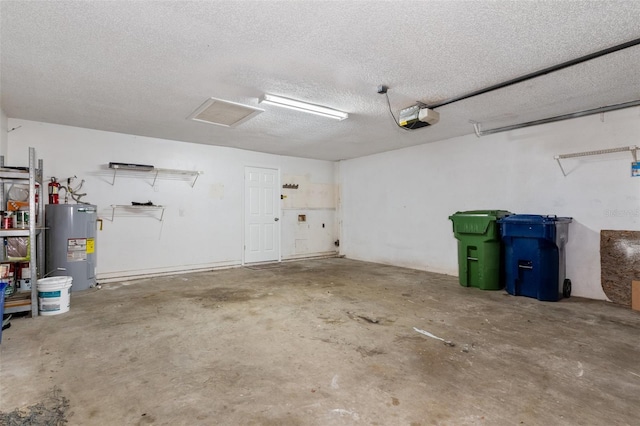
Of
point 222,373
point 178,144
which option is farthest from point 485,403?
point 178,144

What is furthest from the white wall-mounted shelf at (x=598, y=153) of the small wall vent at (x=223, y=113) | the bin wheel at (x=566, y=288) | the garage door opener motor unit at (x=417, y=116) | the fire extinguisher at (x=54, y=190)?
the fire extinguisher at (x=54, y=190)

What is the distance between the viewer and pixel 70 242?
14.1ft

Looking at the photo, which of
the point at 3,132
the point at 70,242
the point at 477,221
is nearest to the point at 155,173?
the point at 70,242

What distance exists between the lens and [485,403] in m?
1.82

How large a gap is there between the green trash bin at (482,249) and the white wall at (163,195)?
12.6ft

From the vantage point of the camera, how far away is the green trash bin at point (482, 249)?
4309 mm

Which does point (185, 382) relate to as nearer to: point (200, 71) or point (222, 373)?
point (222, 373)

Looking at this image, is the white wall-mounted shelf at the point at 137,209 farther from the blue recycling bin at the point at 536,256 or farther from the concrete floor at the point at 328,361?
the blue recycling bin at the point at 536,256

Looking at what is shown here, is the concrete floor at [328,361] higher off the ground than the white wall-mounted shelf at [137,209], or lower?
lower

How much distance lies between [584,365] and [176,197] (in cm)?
590

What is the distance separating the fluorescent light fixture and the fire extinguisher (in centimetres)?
338

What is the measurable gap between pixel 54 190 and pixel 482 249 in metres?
6.27

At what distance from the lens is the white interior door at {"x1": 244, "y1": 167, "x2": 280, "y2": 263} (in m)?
6.55

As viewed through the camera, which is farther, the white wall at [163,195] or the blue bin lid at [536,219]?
the white wall at [163,195]
